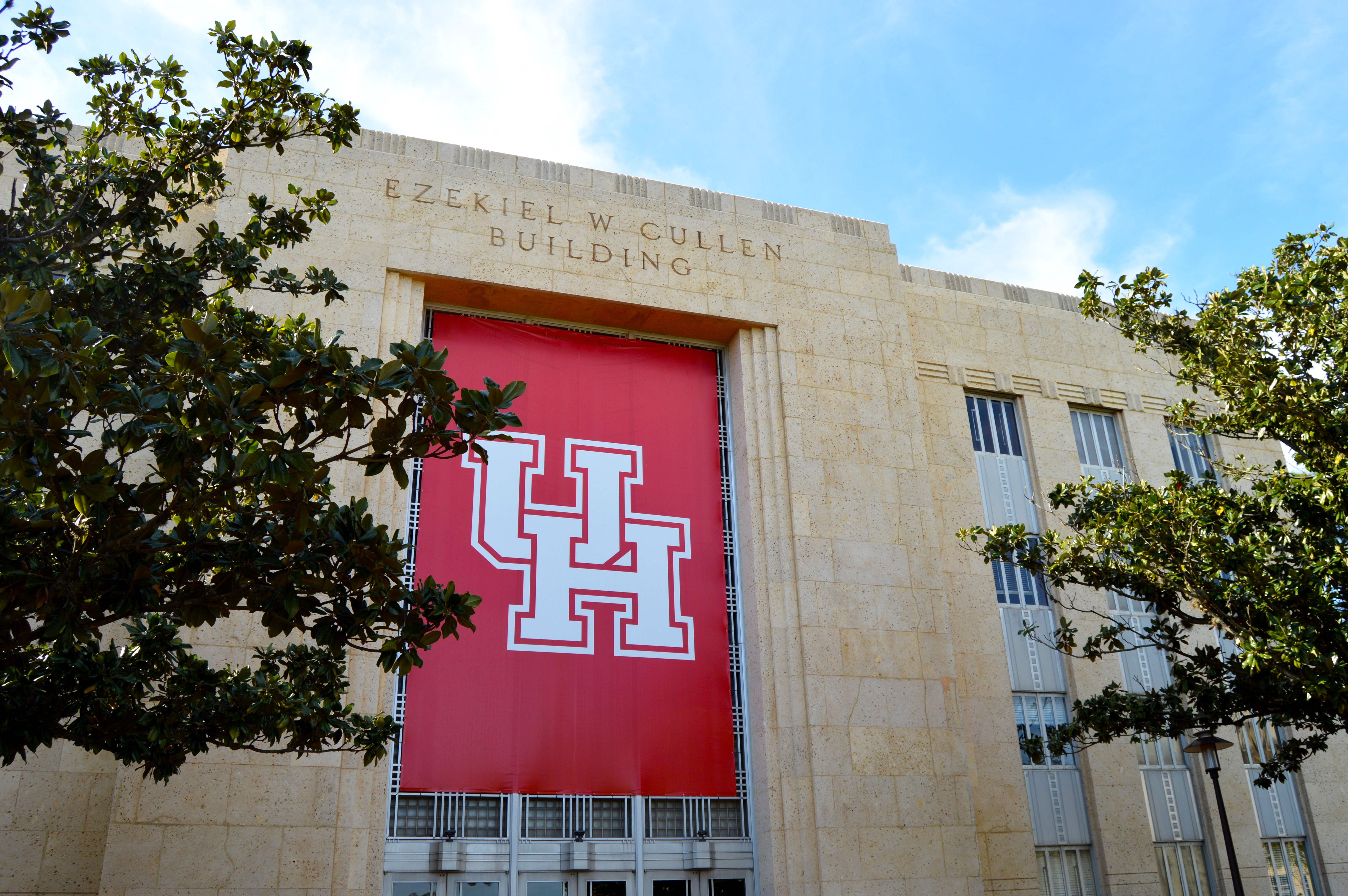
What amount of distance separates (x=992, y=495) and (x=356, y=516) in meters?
13.2

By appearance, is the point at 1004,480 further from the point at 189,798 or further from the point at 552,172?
the point at 189,798

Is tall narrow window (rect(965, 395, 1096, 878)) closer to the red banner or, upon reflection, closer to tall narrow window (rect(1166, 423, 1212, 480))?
tall narrow window (rect(1166, 423, 1212, 480))

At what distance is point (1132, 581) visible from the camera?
12742 mm

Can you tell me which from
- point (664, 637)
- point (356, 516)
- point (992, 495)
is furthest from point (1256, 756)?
point (356, 516)

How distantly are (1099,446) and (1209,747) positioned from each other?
7267 mm

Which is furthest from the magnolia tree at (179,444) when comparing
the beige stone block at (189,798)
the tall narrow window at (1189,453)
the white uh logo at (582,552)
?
the tall narrow window at (1189,453)

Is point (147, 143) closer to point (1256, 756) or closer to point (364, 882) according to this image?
point (364, 882)

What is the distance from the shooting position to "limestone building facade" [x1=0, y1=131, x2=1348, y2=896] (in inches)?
495

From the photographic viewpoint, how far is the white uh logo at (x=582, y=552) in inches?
578

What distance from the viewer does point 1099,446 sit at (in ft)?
64.0

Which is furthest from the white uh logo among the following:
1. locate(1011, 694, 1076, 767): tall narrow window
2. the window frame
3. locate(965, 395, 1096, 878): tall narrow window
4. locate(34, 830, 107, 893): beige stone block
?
the window frame

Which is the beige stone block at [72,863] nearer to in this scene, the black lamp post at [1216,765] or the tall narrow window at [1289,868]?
the black lamp post at [1216,765]

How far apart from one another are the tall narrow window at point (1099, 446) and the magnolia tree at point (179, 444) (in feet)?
45.9

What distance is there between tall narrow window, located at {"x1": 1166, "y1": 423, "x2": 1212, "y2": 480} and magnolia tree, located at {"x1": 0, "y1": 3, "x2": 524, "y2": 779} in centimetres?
1593
